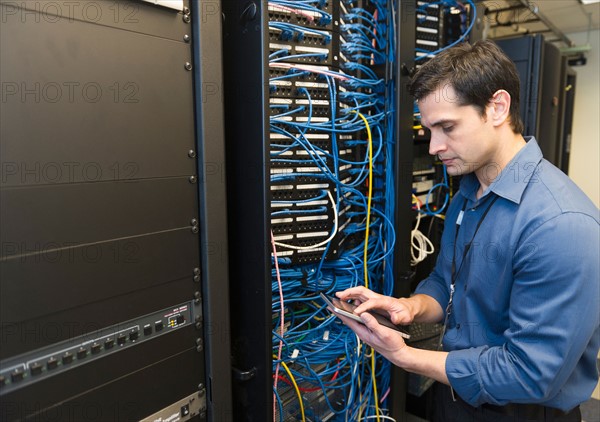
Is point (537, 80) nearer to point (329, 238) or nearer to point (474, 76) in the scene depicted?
point (474, 76)

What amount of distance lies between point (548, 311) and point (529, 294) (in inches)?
1.8

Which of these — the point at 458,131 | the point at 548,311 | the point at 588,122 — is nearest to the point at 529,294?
the point at 548,311

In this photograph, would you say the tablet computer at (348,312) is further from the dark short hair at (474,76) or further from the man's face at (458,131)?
the dark short hair at (474,76)

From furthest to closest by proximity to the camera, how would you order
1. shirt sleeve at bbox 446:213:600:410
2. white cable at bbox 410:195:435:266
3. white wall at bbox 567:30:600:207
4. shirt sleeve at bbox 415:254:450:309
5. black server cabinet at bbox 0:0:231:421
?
white wall at bbox 567:30:600:207 → white cable at bbox 410:195:435:266 → shirt sleeve at bbox 415:254:450:309 → shirt sleeve at bbox 446:213:600:410 → black server cabinet at bbox 0:0:231:421

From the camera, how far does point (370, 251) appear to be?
1.36 metres

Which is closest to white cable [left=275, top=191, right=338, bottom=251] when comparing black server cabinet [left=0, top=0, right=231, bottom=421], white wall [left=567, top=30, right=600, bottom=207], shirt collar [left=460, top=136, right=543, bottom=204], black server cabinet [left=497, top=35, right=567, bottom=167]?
black server cabinet [left=0, top=0, right=231, bottom=421]

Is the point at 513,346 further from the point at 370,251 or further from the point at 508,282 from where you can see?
the point at 370,251

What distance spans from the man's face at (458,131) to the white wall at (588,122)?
448 centimetres

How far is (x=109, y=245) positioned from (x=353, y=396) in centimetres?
94

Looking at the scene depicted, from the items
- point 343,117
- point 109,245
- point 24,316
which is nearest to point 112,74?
point 109,245

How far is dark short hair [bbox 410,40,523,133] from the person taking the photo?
2.86ft

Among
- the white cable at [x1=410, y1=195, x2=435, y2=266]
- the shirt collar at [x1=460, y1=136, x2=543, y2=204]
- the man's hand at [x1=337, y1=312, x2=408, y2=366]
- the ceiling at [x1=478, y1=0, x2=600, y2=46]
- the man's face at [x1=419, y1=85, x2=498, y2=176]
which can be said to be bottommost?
the man's hand at [x1=337, y1=312, x2=408, y2=366]

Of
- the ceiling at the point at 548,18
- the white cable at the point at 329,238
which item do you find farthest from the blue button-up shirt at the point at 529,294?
the ceiling at the point at 548,18

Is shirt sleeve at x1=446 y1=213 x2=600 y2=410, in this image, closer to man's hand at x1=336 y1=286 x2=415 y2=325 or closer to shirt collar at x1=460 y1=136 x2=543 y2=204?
shirt collar at x1=460 y1=136 x2=543 y2=204
